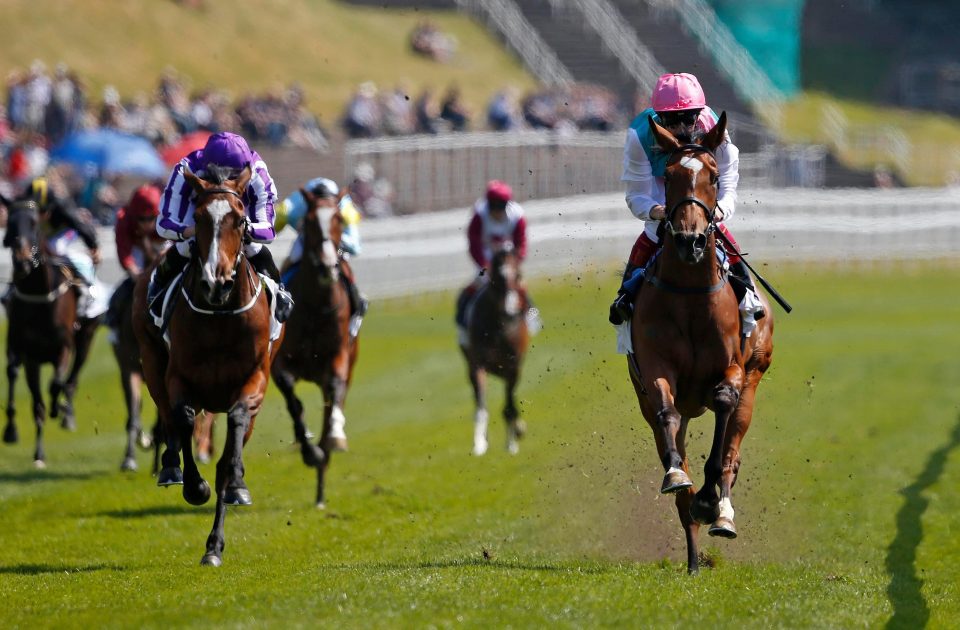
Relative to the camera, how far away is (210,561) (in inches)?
400

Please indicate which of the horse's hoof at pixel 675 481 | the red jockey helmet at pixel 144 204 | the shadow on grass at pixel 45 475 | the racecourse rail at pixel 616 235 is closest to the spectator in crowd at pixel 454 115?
the racecourse rail at pixel 616 235

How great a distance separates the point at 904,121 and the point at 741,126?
11675 mm

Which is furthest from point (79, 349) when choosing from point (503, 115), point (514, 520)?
point (503, 115)

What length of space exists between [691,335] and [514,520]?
10.9ft

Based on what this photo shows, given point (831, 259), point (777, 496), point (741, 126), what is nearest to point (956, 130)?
point (741, 126)

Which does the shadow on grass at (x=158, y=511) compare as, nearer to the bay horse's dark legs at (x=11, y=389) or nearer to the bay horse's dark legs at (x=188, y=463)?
the bay horse's dark legs at (x=188, y=463)

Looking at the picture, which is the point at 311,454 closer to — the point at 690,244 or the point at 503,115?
the point at 690,244

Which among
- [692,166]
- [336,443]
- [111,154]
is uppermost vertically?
[692,166]

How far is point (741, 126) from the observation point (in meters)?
42.4

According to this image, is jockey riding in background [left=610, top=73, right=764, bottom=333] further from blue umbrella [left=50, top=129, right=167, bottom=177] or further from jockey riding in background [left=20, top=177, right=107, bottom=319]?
blue umbrella [left=50, top=129, right=167, bottom=177]

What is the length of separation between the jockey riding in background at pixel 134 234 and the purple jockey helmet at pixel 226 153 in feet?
15.8

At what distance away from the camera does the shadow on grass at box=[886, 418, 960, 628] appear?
8601 millimetres

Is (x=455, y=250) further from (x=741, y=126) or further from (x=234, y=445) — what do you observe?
(x=234, y=445)

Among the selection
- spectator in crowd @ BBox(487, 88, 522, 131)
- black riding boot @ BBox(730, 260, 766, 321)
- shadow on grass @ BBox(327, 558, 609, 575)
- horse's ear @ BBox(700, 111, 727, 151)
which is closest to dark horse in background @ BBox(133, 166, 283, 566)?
shadow on grass @ BBox(327, 558, 609, 575)
